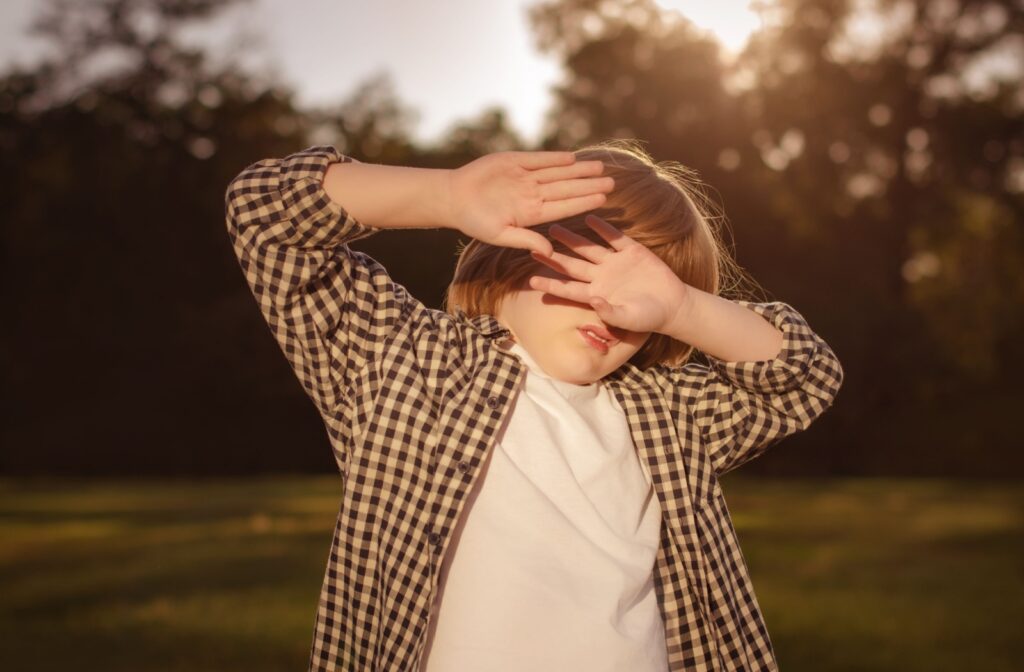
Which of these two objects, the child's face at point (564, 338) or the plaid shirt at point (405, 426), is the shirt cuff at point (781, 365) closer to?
the plaid shirt at point (405, 426)

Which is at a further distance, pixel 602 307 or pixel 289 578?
pixel 289 578

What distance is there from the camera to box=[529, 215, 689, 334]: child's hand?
1.97 m

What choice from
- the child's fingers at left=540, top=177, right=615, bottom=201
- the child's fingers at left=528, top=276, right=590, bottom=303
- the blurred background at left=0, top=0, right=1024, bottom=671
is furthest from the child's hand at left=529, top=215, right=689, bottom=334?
the blurred background at left=0, top=0, right=1024, bottom=671

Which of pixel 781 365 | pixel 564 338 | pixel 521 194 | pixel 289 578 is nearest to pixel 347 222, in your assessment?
pixel 521 194

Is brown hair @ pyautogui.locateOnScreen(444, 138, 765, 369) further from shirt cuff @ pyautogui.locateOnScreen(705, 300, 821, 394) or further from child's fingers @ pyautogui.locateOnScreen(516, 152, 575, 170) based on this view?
child's fingers @ pyautogui.locateOnScreen(516, 152, 575, 170)

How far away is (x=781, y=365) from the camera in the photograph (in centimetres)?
216

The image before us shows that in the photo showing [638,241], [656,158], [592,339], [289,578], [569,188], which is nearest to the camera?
[569,188]

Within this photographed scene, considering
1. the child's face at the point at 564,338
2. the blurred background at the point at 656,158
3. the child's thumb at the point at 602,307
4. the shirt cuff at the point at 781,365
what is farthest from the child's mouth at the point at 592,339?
the blurred background at the point at 656,158

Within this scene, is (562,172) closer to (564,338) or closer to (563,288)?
(563,288)

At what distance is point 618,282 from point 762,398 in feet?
1.40

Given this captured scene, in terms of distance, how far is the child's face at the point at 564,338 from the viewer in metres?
2.09

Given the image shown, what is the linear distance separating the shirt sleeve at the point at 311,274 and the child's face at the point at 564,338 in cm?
24

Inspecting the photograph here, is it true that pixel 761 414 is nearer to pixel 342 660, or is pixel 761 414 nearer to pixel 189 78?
pixel 342 660

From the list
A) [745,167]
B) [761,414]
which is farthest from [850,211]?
[761,414]
